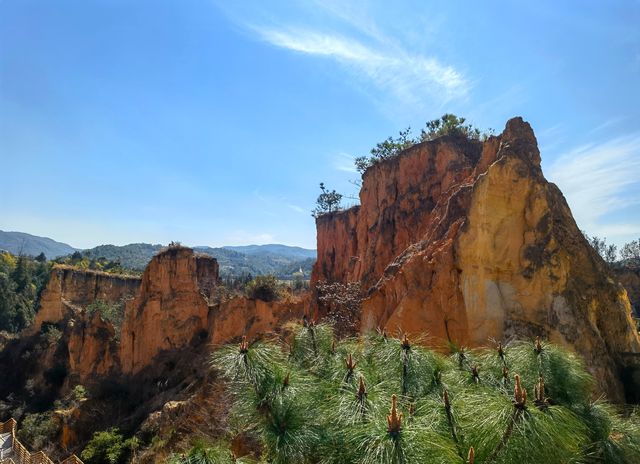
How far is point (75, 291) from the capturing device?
51.1 m

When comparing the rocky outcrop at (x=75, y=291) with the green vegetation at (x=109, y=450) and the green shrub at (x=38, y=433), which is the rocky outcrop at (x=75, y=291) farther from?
the green vegetation at (x=109, y=450)

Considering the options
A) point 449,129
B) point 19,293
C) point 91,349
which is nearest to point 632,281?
point 449,129

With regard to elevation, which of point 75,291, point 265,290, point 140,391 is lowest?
point 140,391

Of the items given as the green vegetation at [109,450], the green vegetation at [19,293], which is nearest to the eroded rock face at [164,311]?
the green vegetation at [109,450]

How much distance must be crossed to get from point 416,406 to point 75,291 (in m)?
53.8

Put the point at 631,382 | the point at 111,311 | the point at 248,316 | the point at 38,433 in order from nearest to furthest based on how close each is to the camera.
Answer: the point at 631,382, the point at 38,433, the point at 248,316, the point at 111,311

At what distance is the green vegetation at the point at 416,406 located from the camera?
3.23m

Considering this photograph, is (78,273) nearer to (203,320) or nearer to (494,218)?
(203,320)

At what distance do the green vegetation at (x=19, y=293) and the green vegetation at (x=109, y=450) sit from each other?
137 ft

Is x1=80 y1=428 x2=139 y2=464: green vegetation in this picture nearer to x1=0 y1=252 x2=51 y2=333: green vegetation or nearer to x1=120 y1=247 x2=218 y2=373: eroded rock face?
x1=120 y1=247 x2=218 y2=373: eroded rock face

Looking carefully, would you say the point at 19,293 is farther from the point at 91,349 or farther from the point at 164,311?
the point at 164,311

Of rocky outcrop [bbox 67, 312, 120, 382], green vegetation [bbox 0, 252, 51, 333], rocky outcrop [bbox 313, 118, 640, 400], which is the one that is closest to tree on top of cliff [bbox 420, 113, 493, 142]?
rocky outcrop [bbox 313, 118, 640, 400]

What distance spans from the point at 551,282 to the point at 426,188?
42.2 feet

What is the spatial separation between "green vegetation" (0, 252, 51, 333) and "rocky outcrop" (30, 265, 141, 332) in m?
6.38
